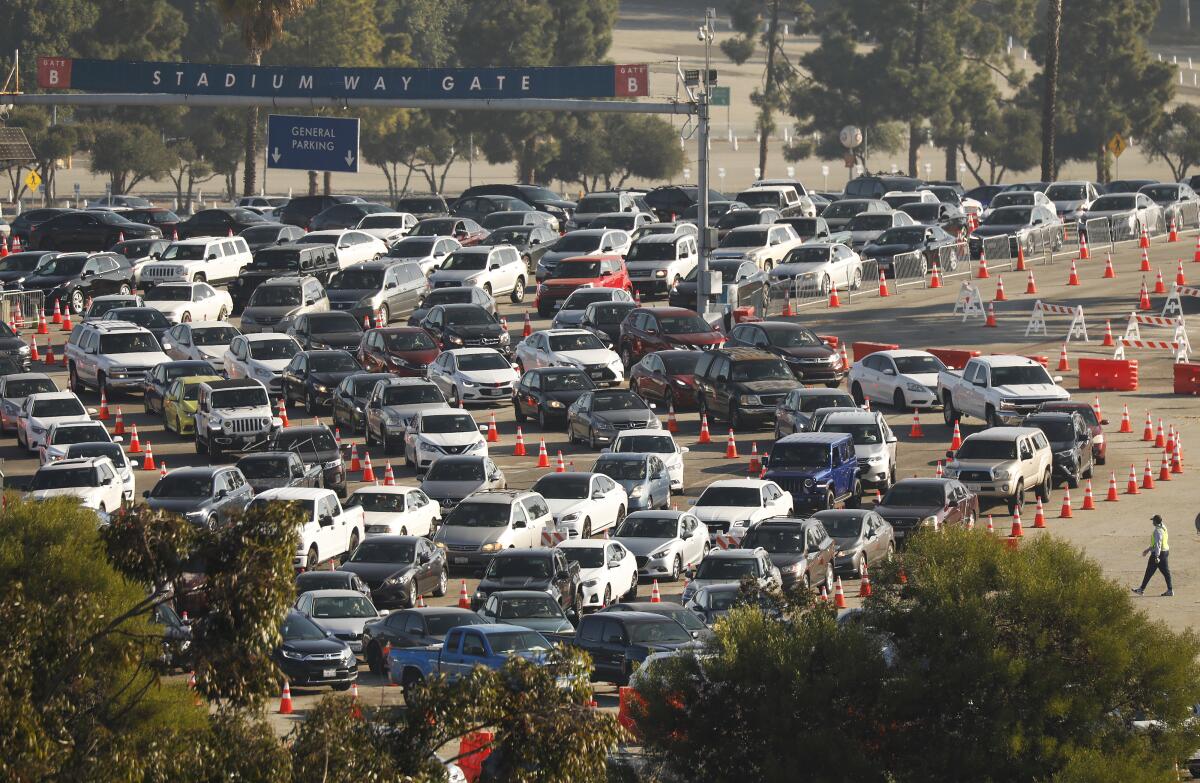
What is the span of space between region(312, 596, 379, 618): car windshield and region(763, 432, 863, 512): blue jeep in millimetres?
9068

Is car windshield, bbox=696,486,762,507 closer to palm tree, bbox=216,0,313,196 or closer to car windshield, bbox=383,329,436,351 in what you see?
car windshield, bbox=383,329,436,351

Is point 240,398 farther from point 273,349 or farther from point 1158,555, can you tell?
point 1158,555

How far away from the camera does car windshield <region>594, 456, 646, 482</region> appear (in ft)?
114

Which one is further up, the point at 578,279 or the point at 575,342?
the point at 578,279

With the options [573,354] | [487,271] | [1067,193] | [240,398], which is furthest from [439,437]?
[1067,193]

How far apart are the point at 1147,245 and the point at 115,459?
34430 millimetres

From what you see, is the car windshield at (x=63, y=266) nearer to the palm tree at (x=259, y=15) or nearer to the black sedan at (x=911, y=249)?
the palm tree at (x=259, y=15)

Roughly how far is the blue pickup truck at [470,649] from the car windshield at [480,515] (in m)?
6.20

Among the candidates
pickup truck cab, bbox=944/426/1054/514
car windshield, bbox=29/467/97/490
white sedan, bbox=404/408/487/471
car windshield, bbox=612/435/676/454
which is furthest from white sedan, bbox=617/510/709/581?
car windshield, bbox=29/467/97/490

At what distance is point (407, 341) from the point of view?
4525 centimetres

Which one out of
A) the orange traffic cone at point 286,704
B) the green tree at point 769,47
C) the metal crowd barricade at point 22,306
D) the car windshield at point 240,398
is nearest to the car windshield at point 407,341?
the car windshield at point 240,398

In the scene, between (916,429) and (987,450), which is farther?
(916,429)

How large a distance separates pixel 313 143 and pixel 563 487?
112 ft

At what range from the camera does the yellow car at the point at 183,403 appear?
134 ft
